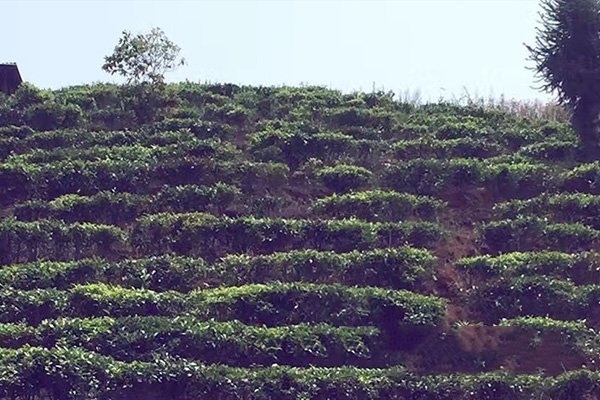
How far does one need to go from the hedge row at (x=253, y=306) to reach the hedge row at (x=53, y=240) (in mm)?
2321

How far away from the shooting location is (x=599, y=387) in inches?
592

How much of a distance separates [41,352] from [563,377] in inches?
281

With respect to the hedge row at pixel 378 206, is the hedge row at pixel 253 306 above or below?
below

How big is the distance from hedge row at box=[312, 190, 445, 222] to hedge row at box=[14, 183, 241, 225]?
1.98 m

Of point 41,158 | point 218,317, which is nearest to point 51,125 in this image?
point 41,158

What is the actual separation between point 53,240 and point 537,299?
8626 mm

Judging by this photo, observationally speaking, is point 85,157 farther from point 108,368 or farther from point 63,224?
point 108,368

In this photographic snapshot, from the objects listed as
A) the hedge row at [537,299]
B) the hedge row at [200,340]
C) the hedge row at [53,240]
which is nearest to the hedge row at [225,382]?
the hedge row at [200,340]

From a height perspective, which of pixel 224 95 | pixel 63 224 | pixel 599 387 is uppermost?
pixel 224 95

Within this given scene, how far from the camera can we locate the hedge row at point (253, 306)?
56.2 ft

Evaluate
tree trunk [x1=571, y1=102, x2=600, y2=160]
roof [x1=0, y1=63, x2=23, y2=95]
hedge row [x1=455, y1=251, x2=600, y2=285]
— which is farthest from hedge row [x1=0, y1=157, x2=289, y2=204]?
roof [x1=0, y1=63, x2=23, y2=95]

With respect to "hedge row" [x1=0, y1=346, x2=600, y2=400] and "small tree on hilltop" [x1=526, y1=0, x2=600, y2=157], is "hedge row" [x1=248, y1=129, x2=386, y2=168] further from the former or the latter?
"hedge row" [x1=0, y1=346, x2=600, y2=400]

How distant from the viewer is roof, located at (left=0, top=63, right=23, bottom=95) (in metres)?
31.7

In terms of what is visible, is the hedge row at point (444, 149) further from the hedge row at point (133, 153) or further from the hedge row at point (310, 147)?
the hedge row at point (133, 153)
